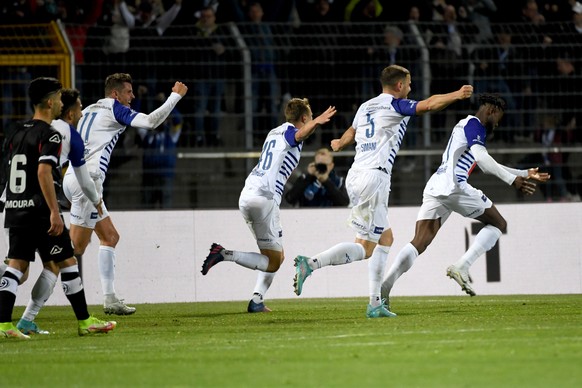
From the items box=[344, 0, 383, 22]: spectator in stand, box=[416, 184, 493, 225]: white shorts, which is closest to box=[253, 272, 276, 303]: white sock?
box=[416, 184, 493, 225]: white shorts

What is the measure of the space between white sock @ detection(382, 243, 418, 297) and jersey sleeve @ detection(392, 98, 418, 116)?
1.45 meters

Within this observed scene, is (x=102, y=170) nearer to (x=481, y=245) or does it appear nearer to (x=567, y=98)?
(x=481, y=245)

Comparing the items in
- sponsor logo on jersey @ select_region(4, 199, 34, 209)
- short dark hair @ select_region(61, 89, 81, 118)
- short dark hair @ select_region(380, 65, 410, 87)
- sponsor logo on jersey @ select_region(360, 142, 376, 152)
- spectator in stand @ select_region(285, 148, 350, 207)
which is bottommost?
sponsor logo on jersey @ select_region(4, 199, 34, 209)

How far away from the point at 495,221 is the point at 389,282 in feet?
6.75

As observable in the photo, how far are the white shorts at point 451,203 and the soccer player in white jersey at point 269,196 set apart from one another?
143 centimetres

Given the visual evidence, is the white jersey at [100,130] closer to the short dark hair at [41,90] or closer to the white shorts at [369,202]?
the white shorts at [369,202]

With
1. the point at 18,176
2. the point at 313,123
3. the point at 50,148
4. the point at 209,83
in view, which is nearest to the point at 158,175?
the point at 209,83

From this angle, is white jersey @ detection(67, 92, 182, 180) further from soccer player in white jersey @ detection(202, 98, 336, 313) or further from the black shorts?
the black shorts

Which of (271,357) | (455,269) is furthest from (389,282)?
(271,357)

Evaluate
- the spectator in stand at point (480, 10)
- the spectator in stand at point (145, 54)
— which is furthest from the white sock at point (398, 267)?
the spectator in stand at point (480, 10)

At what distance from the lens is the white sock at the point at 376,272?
446 inches

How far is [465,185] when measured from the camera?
12.8 meters

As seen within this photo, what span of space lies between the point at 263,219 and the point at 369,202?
1454mm

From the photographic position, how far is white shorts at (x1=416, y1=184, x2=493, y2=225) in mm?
12812
